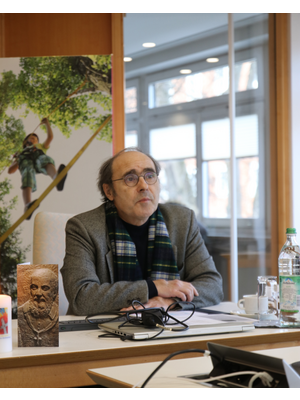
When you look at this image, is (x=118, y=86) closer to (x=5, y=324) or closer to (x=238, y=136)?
(x=238, y=136)

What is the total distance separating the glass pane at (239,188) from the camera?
3952 mm

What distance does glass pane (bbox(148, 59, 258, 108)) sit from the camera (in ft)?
12.9

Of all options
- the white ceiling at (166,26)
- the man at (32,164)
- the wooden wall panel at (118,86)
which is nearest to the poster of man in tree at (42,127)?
the man at (32,164)

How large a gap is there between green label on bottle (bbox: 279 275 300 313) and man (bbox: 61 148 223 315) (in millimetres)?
415

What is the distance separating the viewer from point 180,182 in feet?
14.2

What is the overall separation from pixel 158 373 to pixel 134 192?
1.13 meters

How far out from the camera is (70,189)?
3.15 m

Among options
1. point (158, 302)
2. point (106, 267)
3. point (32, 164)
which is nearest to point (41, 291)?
point (158, 302)

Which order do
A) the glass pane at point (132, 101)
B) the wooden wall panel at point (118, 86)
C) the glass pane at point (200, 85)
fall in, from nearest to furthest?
1. the wooden wall panel at point (118, 86)
2. the glass pane at point (200, 85)
3. the glass pane at point (132, 101)

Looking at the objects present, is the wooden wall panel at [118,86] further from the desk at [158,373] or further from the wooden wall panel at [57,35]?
the desk at [158,373]

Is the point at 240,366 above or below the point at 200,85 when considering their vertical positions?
below

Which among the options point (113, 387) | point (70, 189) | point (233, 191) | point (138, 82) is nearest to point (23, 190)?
point (70, 189)

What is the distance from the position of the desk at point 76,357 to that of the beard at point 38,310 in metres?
0.07
